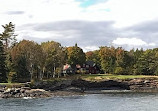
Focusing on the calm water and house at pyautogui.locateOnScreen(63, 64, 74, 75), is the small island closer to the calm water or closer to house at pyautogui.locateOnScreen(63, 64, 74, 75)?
house at pyautogui.locateOnScreen(63, 64, 74, 75)

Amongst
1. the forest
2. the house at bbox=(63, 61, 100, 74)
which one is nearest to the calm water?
the forest

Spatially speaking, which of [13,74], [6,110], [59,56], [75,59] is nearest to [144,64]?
[75,59]

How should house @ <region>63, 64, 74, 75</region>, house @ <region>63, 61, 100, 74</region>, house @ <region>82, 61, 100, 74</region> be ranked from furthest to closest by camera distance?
house @ <region>82, 61, 100, 74</region> → house @ <region>63, 61, 100, 74</region> → house @ <region>63, 64, 74, 75</region>

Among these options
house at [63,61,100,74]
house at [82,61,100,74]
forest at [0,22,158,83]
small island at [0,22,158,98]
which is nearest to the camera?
small island at [0,22,158,98]

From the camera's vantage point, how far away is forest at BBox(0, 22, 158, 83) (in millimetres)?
96438

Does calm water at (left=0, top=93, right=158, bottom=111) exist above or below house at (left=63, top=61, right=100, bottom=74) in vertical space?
below

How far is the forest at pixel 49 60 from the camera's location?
96.4 metres

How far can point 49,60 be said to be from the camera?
108 meters

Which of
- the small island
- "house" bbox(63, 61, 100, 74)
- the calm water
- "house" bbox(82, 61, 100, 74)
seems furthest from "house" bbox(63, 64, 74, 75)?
the calm water

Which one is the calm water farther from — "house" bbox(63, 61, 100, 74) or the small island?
"house" bbox(63, 61, 100, 74)

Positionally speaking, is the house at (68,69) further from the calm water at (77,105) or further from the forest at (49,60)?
the calm water at (77,105)

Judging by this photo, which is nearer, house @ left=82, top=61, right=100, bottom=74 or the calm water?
the calm water

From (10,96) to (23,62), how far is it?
88.7ft

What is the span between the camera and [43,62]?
103 metres
